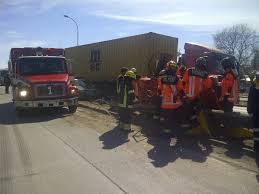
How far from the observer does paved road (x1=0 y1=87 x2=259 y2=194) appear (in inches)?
222

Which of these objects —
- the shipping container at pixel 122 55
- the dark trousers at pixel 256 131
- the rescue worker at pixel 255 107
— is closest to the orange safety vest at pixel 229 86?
the rescue worker at pixel 255 107

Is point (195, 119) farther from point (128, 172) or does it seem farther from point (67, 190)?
point (67, 190)

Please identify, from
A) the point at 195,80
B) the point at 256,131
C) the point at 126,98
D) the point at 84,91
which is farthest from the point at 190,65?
the point at 84,91

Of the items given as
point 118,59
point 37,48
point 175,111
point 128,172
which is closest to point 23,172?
point 128,172

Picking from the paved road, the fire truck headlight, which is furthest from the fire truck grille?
the paved road

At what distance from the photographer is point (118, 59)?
2350 cm

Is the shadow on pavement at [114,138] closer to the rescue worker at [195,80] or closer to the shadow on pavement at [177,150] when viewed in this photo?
the shadow on pavement at [177,150]

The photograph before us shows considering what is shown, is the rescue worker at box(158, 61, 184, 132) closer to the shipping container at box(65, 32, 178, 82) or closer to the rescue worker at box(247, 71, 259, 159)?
the rescue worker at box(247, 71, 259, 159)

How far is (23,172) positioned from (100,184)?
160 centimetres

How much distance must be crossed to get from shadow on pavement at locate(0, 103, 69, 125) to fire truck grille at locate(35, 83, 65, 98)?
0.86 meters

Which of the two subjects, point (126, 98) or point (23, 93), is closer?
point (126, 98)

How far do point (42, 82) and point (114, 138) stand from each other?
216 inches

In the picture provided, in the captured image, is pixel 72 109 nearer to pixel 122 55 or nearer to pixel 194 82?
pixel 194 82

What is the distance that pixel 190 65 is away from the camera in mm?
14656
